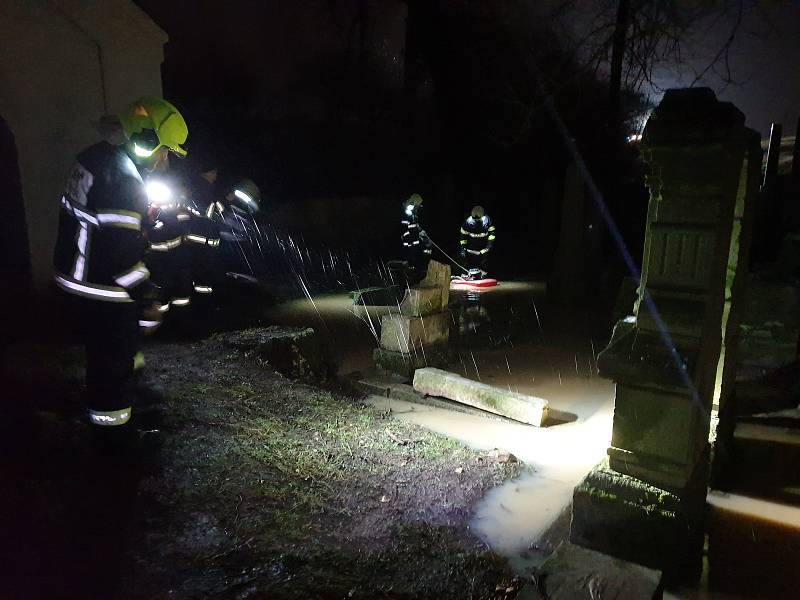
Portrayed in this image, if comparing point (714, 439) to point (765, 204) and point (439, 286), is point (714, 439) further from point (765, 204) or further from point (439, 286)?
point (765, 204)

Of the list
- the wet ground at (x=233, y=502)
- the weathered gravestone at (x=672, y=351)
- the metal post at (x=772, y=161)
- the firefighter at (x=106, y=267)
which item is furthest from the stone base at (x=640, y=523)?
the metal post at (x=772, y=161)

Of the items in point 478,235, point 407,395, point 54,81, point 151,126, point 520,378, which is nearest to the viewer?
point 151,126

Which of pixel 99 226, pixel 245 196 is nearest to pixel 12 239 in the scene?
pixel 245 196

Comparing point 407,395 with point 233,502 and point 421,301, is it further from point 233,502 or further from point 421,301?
point 233,502

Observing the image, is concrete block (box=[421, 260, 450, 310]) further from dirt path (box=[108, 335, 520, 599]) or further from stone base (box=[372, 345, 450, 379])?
dirt path (box=[108, 335, 520, 599])

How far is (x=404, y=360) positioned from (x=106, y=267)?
14.5ft

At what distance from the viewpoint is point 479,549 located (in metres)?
3.24

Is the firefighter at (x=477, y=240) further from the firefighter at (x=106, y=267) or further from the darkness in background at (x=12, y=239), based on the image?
the firefighter at (x=106, y=267)

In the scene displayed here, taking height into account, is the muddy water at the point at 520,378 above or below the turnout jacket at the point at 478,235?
below

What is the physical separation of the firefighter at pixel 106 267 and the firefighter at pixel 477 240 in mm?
11261

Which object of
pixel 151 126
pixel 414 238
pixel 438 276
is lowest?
pixel 438 276

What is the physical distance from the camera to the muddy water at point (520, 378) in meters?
3.87

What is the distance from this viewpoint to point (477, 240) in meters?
14.3

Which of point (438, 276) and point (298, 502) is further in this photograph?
point (438, 276)
